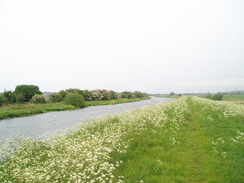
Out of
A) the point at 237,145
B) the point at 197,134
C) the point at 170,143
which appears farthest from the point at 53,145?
the point at 237,145

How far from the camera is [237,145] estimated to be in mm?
8984

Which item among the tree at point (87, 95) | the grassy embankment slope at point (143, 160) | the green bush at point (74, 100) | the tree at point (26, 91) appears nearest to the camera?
the grassy embankment slope at point (143, 160)

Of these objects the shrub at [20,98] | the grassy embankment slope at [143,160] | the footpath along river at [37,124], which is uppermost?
the shrub at [20,98]

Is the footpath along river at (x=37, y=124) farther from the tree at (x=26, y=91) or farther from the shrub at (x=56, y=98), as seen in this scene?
the tree at (x=26, y=91)

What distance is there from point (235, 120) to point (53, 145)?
16.5 metres

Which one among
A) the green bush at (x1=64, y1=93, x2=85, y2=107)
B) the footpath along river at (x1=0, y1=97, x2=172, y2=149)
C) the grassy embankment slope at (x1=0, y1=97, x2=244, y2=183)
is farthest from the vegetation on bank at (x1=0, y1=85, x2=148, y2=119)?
the grassy embankment slope at (x1=0, y1=97, x2=244, y2=183)

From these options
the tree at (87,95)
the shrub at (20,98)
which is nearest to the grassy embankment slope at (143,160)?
the shrub at (20,98)

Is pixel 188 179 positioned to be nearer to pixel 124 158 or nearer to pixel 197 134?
pixel 124 158

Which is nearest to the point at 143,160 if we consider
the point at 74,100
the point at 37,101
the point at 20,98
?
the point at 74,100

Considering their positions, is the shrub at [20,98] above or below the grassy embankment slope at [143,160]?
above

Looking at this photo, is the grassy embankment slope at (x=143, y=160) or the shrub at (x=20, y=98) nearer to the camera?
the grassy embankment slope at (x=143, y=160)

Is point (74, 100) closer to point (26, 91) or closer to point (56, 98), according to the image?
point (56, 98)

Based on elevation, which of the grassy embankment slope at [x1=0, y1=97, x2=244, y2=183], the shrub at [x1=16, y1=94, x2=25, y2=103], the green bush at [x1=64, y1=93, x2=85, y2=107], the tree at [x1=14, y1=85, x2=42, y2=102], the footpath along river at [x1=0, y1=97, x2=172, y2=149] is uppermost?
the tree at [x1=14, y1=85, x2=42, y2=102]

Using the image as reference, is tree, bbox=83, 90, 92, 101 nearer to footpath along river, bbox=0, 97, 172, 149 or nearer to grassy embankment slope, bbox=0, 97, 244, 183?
footpath along river, bbox=0, 97, 172, 149
